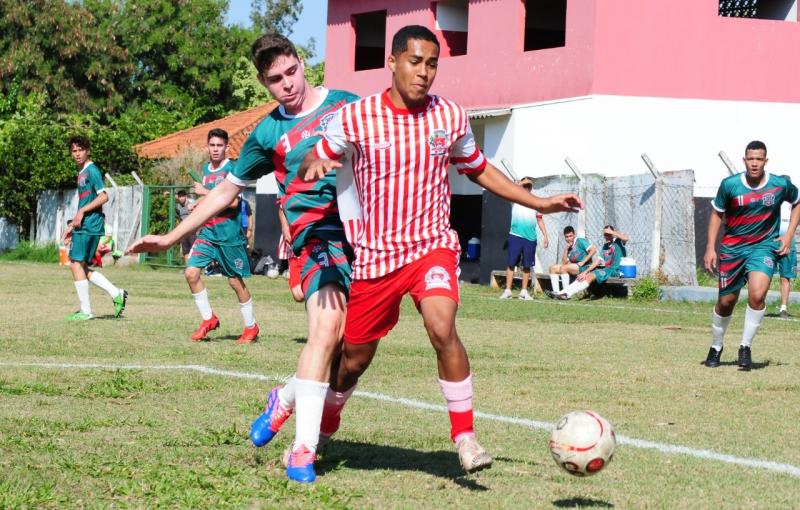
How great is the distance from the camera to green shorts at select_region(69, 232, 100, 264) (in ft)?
51.7

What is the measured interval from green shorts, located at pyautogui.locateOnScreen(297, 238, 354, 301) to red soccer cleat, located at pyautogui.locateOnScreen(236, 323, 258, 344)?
6731mm

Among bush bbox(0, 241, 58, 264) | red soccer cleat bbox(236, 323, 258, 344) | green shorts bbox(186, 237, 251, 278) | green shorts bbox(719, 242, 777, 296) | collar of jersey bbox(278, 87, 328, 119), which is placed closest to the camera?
collar of jersey bbox(278, 87, 328, 119)

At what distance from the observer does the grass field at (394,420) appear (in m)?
5.59

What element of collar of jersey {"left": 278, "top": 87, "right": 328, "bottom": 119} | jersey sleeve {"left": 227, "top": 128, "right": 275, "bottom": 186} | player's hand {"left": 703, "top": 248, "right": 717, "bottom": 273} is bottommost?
player's hand {"left": 703, "top": 248, "right": 717, "bottom": 273}

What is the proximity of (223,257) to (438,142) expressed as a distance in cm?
783

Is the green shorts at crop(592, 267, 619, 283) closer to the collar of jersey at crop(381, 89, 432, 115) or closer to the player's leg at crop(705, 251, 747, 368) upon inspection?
the player's leg at crop(705, 251, 747, 368)

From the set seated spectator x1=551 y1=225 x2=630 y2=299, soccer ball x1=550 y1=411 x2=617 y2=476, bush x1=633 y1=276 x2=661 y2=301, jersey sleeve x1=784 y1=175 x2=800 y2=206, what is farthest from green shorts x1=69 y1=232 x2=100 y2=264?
soccer ball x1=550 y1=411 x2=617 y2=476

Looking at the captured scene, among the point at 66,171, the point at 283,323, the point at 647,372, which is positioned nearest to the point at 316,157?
the point at 647,372

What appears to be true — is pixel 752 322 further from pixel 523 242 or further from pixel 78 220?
pixel 523 242

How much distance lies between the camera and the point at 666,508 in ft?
17.5

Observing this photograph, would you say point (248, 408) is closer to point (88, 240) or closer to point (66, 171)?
point (88, 240)

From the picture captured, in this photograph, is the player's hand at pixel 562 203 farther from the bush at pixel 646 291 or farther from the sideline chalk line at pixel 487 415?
the bush at pixel 646 291

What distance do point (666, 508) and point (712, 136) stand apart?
2324 cm

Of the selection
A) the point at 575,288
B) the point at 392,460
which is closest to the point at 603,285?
the point at 575,288
